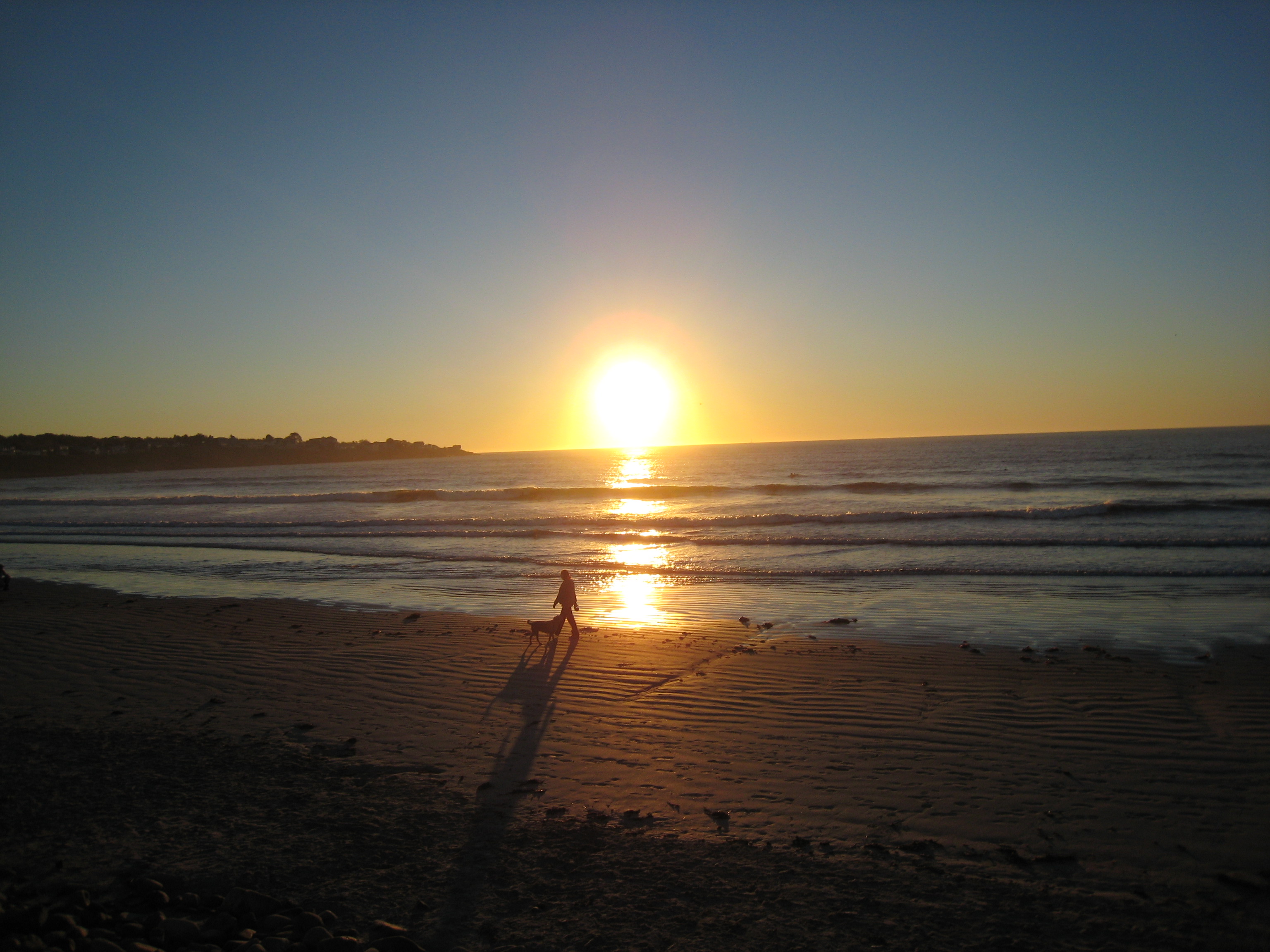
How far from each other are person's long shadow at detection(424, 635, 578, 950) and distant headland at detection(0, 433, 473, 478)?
398ft

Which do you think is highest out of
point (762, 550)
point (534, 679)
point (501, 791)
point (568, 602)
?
point (568, 602)

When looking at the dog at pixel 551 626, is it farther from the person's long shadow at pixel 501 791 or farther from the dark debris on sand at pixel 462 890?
the dark debris on sand at pixel 462 890

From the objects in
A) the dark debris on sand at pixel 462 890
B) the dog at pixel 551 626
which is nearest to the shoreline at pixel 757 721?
the dog at pixel 551 626

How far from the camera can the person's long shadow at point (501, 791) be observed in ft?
14.0

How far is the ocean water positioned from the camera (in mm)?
13570

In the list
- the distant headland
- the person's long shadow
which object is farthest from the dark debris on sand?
the distant headland

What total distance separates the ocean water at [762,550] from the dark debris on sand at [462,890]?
722 cm

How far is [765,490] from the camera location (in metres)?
50.1

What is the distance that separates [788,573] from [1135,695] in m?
10.7

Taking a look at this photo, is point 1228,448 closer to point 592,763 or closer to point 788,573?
point 788,573

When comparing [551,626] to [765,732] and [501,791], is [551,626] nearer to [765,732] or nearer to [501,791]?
[765,732]

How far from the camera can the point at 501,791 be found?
6.00 m

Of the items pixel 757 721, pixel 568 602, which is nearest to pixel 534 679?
pixel 568 602

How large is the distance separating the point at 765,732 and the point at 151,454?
134264 millimetres
